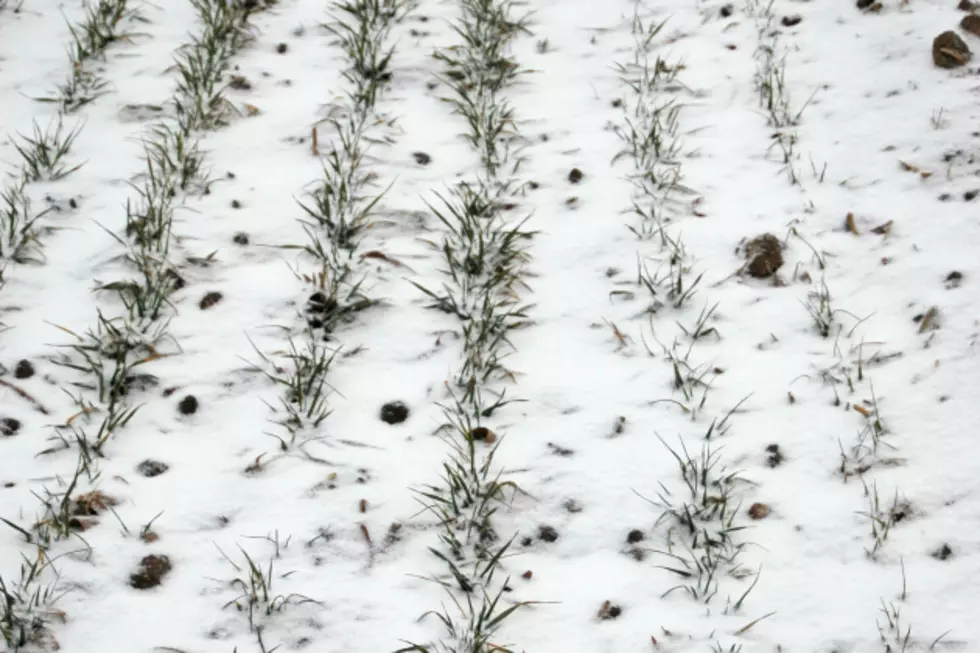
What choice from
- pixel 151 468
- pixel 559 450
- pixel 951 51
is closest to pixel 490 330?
pixel 559 450

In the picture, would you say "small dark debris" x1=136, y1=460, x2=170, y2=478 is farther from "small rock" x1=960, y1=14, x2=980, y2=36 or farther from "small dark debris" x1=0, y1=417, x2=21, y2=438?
"small rock" x1=960, y1=14, x2=980, y2=36

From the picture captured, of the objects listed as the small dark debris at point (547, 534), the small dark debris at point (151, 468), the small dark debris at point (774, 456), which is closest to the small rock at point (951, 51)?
the small dark debris at point (774, 456)

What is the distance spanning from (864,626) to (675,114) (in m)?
2.69

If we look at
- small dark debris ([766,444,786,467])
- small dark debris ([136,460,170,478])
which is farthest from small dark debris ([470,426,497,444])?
small dark debris ([136,460,170,478])

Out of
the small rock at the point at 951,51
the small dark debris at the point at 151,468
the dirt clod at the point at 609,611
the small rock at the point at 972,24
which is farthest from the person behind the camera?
the small rock at the point at 972,24

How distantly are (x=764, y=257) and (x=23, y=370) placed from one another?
285cm

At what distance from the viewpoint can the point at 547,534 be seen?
8.59ft

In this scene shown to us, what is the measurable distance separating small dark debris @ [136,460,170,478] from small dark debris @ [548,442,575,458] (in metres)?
1.29

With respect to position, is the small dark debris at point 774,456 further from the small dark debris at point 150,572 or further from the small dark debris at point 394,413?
the small dark debris at point 150,572

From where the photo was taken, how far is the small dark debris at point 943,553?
2.40 meters

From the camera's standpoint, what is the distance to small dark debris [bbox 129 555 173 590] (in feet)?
7.98

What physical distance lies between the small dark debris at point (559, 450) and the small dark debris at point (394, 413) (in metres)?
0.53

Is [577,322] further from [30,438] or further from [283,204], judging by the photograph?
[30,438]

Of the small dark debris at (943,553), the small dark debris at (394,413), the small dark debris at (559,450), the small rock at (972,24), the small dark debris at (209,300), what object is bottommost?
the small dark debris at (943,553)
